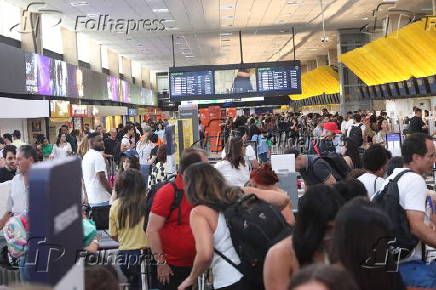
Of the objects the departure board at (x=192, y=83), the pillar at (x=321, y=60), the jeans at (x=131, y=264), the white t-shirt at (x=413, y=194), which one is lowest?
the jeans at (x=131, y=264)

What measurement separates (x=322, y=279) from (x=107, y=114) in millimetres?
26509

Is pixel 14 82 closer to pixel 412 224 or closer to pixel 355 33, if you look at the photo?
pixel 412 224

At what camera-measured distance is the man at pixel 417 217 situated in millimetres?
3543

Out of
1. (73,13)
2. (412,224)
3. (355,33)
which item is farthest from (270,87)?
(412,224)

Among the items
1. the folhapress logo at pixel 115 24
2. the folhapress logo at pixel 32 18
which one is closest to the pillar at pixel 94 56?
the folhapress logo at pixel 115 24

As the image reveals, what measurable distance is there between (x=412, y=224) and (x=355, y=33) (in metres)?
26.0

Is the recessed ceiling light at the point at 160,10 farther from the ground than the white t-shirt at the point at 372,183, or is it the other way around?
the recessed ceiling light at the point at 160,10

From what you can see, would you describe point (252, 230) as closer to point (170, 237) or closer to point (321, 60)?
point (170, 237)

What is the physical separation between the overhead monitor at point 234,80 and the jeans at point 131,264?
14.5 meters

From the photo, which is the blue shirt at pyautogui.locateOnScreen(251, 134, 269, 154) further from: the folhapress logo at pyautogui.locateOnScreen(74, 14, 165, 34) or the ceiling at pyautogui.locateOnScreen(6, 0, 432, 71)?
the folhapress logo at pyautogui.locateOnScreen(74, 14, 165, 34)

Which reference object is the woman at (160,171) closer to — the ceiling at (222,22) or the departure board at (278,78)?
the ceiling at (222,22)

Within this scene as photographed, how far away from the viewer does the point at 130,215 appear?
17.9 ft

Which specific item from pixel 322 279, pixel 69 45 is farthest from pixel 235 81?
pixel 322 279

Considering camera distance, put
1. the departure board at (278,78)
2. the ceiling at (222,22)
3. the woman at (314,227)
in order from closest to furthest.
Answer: the woman at (314,227)
the ceiling at (222,22)
the departure board at (278,78)
